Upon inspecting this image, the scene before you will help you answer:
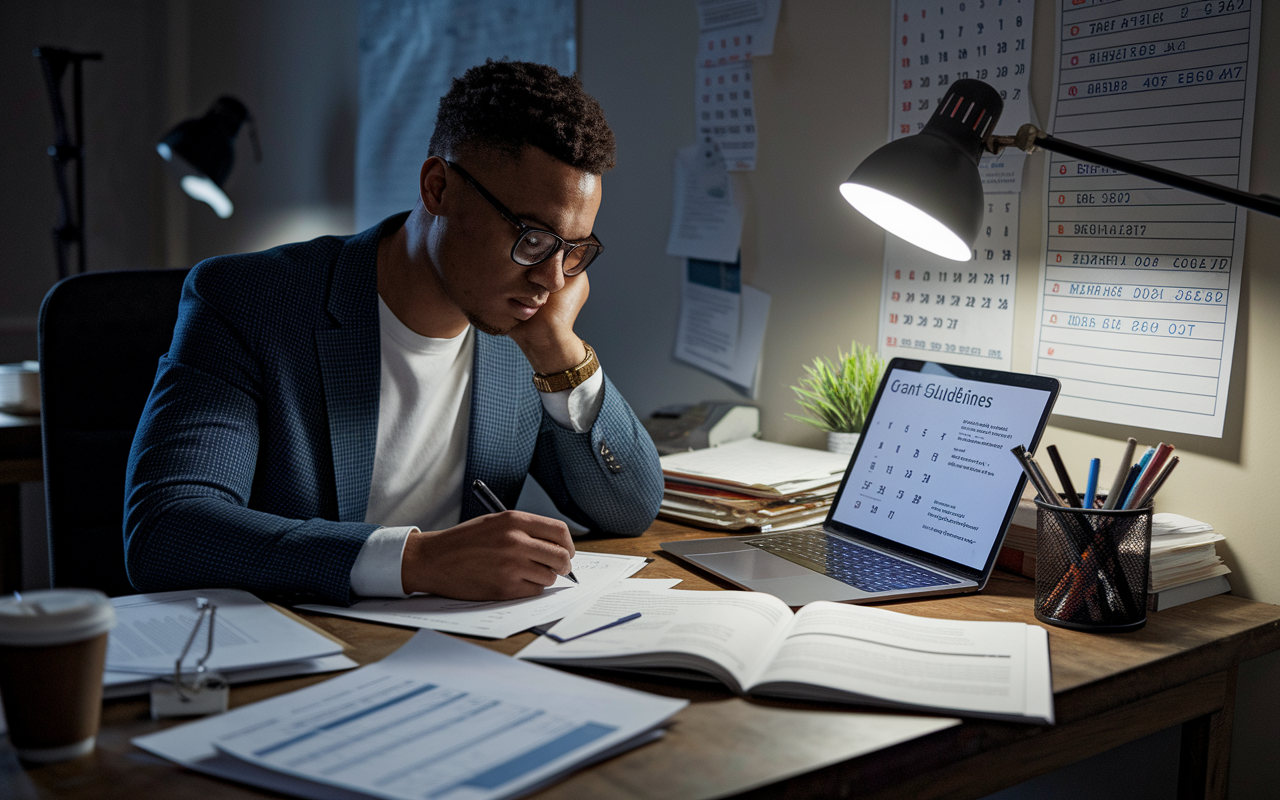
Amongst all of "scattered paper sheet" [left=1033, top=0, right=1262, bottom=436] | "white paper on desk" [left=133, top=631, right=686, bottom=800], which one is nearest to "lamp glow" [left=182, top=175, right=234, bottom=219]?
"scattered paper sheet" [left=1033, top=0, right=1262, bottom=436]

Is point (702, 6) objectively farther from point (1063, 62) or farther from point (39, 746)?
point (39, 746)

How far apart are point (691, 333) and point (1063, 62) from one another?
0.82 meters

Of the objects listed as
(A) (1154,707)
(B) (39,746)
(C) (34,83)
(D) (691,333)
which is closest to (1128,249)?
(A) (1154,707)

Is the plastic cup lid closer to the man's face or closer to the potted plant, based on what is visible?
the man's face

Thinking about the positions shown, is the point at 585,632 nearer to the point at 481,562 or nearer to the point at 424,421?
the point at 481,562

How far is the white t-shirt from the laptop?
0.28m

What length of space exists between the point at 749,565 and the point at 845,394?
1.44 ft

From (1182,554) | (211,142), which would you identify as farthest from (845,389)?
(211,142)

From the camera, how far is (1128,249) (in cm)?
113

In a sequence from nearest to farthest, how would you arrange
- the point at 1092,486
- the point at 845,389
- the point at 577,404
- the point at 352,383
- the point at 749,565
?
the point at 1092,486
the point at 749,565
the point at 352,383
the point at 577,404
the point at 845,389

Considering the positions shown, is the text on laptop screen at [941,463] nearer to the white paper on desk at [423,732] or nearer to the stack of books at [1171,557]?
the stack of books at [1171,557]

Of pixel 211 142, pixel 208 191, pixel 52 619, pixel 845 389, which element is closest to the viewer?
pixel 52 619

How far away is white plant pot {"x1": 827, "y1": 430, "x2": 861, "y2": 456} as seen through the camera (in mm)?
1438

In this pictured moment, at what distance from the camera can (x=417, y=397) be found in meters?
1.31
